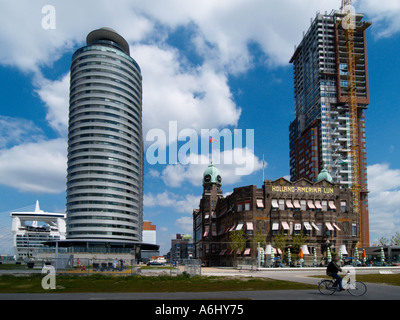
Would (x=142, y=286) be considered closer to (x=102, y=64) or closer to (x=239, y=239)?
(x=239, y=239)

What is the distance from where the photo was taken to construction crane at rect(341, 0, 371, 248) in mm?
169625

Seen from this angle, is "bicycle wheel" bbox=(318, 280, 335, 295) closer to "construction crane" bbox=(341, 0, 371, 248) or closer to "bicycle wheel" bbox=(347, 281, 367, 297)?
"bicycle wheel" bbox=(347, 281, 367, 297)

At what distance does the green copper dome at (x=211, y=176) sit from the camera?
124875 millimetres

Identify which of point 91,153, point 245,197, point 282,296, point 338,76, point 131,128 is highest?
point 338,76

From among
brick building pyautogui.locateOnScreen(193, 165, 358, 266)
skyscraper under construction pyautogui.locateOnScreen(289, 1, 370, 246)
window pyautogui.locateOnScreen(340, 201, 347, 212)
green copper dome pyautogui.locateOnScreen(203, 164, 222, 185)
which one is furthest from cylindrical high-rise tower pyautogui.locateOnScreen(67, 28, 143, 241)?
skyscraper under construction pyautogui.locateOnScreen(289, 1, 370, 246)

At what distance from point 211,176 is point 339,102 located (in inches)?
3637

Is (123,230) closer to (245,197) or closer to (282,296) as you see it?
(245,197)

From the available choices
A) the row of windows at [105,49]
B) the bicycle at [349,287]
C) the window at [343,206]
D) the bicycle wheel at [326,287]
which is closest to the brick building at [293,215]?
the window at [343,206]

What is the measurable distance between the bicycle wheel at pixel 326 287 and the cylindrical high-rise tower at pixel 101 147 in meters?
129

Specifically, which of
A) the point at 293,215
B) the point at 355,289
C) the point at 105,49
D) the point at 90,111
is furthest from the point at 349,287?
the point at 105,49

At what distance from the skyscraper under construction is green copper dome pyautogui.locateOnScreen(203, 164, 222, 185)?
7220cm

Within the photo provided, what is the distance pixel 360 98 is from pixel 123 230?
12054 centimetres
